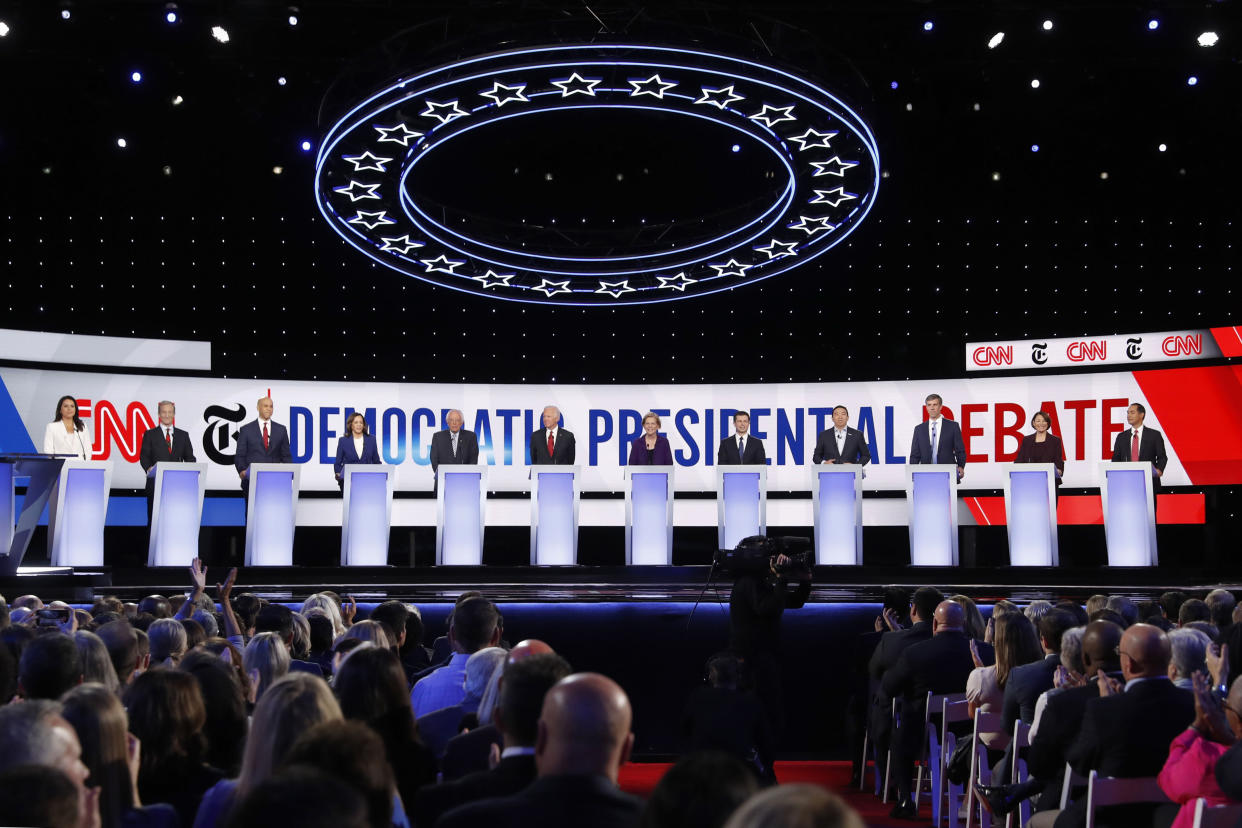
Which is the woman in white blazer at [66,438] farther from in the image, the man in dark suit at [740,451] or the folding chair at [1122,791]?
the folding chair at [1122,791]

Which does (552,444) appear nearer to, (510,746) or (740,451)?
(740,451)

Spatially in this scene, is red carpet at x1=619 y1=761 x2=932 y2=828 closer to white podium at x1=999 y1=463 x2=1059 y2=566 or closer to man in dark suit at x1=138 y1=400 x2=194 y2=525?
white podium at x1=999 y1=463 x2=1059 y2=566

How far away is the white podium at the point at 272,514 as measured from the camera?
989 cm

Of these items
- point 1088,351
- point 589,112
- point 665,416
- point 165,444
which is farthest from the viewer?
point 665,416

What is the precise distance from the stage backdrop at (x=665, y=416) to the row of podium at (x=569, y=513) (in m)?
3.54

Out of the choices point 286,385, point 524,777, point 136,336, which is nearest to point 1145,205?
point 286,385

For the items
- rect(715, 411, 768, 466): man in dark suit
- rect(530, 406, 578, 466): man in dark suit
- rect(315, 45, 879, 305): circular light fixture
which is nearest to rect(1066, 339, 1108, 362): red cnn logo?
rect(315, 45, 879, 305): circular light fixture

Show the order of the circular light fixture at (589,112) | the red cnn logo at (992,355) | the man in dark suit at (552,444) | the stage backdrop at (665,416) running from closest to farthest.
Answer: the circular light fixture at (589,112), the man in dark suit at (552,444), the stage backdrop at (665,416), the red cnn logo at (992,355)

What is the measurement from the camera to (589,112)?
11.4 metres

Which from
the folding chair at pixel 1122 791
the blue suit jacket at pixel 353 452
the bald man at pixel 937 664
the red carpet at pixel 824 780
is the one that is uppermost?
the blue suit jacket at pixel 353 452

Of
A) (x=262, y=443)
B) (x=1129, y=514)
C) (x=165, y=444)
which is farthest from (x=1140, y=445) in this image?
(x=165, y=444)

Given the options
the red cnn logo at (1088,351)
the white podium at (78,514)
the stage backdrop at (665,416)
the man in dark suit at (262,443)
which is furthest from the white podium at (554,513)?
the red cnn logo at (1088,351)

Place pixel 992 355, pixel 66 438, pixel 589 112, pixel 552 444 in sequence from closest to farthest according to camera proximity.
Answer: pixel 66 438 < pixel 552 444 < pixel 589 112 < pixel 992 355

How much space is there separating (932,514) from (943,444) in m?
0.97
